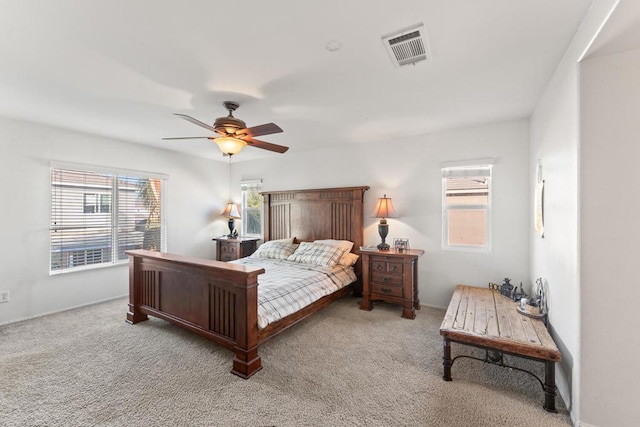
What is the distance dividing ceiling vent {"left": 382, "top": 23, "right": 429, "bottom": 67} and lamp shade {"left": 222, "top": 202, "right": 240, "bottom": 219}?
14.1ft

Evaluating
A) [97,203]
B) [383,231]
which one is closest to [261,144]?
[383,231]

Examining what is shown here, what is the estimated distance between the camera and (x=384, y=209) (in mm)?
3908

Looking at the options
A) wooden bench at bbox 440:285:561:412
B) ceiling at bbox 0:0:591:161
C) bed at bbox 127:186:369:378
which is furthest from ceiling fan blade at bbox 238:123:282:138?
wooden bench at bbox 440:285:561:412

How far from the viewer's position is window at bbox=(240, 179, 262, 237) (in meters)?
5.64

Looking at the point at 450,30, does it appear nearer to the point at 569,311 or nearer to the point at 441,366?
the point at 569,311

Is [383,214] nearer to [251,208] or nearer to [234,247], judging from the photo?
[234,247]

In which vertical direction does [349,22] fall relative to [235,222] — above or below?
above

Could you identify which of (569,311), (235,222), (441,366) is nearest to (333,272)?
(441,366)

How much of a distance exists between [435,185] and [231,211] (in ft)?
12.6

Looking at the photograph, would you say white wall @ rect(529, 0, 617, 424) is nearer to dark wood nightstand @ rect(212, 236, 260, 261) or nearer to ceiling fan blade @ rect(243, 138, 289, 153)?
ceiling fan blade @ rect(243, 138, 289, 153)

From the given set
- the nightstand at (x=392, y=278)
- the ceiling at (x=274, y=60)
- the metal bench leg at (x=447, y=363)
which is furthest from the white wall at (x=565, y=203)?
the nightstand at (x=392, y=278)

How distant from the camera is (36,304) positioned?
3.46m

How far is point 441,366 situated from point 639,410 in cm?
113

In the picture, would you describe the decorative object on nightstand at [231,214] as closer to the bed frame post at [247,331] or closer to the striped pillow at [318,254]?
the striped pillow at [318,254]
